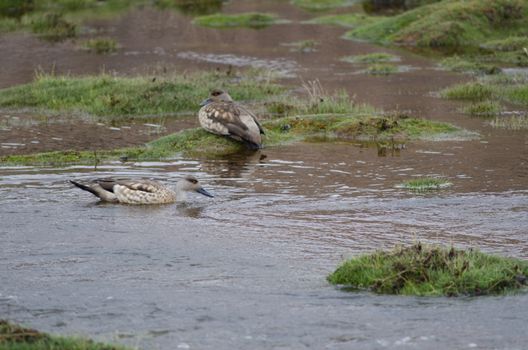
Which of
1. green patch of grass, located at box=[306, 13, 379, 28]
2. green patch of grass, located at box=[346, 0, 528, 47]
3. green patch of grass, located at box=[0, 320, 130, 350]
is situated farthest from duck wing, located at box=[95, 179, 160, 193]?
Result: green patch of grass, located at box=[306, 13, 379, 28]

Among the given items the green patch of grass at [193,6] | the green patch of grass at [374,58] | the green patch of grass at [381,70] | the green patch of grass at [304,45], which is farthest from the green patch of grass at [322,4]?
the green patch of grass at [381,70]

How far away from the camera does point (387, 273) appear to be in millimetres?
11273

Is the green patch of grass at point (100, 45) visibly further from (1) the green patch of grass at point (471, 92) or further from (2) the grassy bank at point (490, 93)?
(1) the green patch of grass at point (471, 92)

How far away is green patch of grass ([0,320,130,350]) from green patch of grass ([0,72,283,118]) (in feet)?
52.8

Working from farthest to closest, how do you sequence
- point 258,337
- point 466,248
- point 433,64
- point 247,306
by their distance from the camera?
point 433,64
point 466,248
point 247,306
point 258,337

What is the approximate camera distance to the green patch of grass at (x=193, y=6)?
51812mm

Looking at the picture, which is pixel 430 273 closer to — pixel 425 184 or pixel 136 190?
pixel 425 184

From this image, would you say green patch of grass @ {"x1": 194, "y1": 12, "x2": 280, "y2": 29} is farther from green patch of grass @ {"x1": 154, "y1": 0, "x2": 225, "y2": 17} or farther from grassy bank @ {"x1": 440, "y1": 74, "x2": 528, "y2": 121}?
grassy bank @ {"x1": 440, "y1": 74, "x2": 528, "y2": 121}

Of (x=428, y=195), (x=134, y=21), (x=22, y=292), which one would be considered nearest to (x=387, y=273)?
(x=22, y=292)

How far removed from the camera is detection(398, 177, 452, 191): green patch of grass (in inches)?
648

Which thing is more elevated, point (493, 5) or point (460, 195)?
point (493, 5)

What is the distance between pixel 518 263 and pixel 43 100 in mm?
17127

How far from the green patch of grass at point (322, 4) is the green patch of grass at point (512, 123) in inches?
1206

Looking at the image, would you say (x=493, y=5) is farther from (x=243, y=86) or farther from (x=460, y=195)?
(x=460, y=195)
